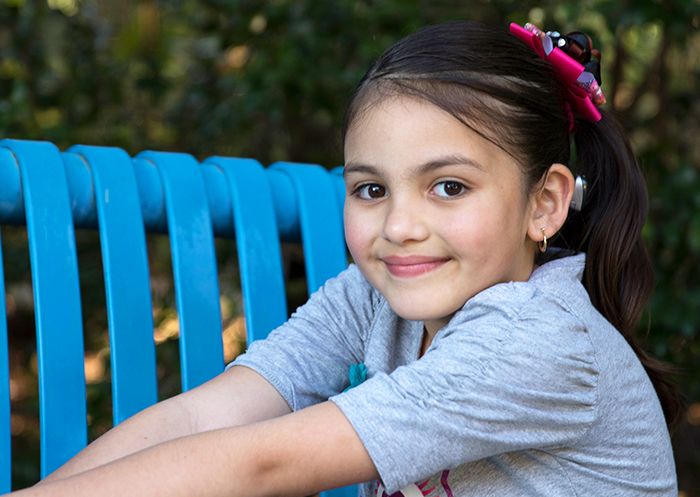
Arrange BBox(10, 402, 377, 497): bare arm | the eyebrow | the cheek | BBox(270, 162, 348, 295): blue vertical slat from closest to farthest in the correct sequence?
BBox(10, 402, 377, 497): bare arm < the eyebrow < the cheek < BBox(270, 162, 348, 295): blue vertical slat

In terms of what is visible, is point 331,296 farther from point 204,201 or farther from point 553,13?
point 553,13

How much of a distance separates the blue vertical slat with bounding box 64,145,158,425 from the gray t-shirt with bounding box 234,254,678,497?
0.75 ft

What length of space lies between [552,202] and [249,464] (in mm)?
711

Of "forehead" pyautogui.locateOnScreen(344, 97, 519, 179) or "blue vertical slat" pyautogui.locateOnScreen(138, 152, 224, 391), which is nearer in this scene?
"forehead" pyautogui.locateOnScreen(344, 97, 519, 179)

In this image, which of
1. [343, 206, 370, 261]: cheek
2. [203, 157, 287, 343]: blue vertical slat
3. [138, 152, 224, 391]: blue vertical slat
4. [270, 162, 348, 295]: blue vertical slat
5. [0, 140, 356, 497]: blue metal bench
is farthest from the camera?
[270, 162, 348, 295]: blue vertical slat

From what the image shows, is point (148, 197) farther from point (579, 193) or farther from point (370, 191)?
point (579, 193)

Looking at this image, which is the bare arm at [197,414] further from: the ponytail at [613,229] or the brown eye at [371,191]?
the ponytail at [613,229]

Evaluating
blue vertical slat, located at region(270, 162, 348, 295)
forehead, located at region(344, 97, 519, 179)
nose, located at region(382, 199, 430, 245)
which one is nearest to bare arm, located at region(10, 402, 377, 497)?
nose, located at region(382, 199, 430, 245)

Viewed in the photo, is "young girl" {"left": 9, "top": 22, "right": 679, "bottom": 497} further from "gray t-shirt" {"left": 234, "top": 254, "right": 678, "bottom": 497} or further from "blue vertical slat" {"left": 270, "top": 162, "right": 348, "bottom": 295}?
"blue vertical slat" {"left": 270, "top": 162, "right": 348, "bottom": 295}

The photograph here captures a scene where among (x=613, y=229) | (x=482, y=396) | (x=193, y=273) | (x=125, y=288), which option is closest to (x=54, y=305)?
(x=125, y=288)

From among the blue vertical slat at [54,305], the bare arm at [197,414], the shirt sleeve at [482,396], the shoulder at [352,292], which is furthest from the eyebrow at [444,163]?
the blue vertical slat at [54,305]

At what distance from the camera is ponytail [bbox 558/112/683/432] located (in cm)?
135

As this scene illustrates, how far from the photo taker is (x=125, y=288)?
1.42 m

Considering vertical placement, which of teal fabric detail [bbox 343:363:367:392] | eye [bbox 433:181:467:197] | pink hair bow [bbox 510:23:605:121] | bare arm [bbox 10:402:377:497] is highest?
pink hair bow [bbox 510:23:605:121]
